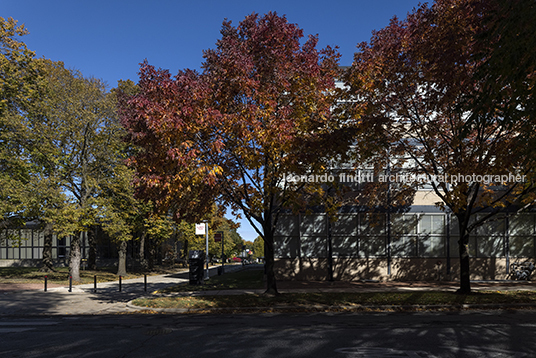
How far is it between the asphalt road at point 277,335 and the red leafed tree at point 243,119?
4.12 meters

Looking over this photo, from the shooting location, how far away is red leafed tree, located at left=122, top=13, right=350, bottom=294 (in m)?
12.7

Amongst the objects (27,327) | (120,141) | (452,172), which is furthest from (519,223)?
(120,141)

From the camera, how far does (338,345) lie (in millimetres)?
8000

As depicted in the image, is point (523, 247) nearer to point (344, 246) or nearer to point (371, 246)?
point (371, 246)

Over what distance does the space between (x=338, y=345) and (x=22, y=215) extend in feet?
75.3

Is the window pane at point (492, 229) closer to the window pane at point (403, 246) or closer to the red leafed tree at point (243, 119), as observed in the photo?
the window pane at point (403, 246)

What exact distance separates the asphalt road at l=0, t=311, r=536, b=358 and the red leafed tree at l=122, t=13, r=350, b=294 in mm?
4116

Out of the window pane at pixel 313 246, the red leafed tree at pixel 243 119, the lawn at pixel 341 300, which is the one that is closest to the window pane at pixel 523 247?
the lawn at pixel 341 300

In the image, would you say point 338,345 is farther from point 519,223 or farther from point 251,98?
point 519,223

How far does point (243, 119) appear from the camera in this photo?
1305 cm

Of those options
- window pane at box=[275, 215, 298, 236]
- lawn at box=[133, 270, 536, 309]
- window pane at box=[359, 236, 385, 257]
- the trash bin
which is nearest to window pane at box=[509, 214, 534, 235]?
window pane at box=[359, 236, 385, 257]

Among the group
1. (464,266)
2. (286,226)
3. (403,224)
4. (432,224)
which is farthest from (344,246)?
(464,266)

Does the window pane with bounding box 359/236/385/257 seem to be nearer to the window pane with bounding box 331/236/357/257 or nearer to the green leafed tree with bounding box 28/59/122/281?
the window pane with bounding box 331/236/357/257

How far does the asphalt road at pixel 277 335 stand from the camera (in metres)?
7.58
